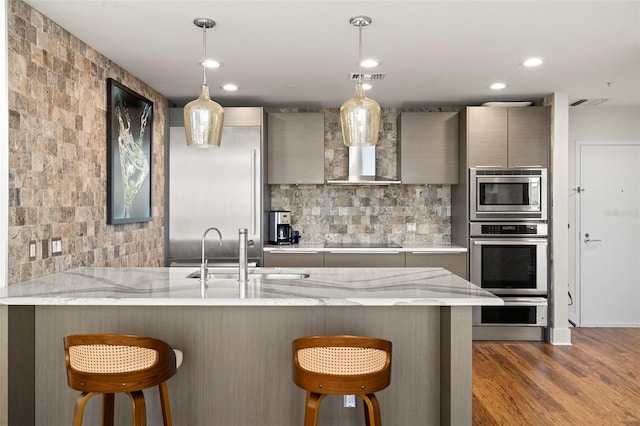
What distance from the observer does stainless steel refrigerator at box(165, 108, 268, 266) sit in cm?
502

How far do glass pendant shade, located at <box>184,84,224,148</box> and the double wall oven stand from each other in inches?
121

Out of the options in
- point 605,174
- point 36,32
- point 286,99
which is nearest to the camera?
point 36,32

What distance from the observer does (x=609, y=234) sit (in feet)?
18.6

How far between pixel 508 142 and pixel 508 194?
0.51 meters

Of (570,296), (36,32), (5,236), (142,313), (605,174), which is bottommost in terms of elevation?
(570,296)

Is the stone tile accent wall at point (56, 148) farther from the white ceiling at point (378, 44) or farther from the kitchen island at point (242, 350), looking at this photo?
the kitchen island at point (242, 350)

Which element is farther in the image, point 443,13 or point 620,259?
point 620,259

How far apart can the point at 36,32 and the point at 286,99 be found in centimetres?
264

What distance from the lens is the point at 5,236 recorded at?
2.59 metres

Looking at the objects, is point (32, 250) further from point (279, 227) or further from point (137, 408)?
point (279, 227)

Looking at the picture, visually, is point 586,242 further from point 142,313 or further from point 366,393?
point 142,313

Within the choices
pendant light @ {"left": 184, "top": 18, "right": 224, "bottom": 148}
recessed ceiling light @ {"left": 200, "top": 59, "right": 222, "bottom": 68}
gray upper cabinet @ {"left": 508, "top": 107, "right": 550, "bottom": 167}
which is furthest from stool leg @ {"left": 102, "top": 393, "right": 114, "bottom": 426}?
gray upper cabinet @ {"left": 508, "top": 107, "right": 550, "bottom": 167}

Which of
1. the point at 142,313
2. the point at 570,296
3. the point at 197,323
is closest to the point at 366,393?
the point at 197,323

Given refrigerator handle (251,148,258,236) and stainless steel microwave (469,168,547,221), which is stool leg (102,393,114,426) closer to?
refrigerator handle (251,148,258,236)
